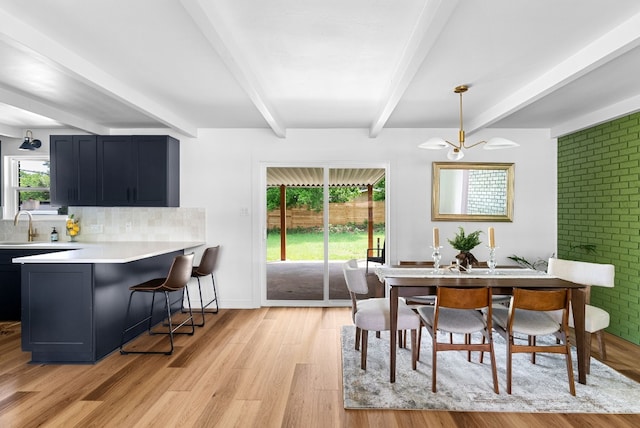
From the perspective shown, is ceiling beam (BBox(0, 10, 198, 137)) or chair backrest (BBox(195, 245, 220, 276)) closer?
ceiling beam (BBox(0, 10, 198, 137))

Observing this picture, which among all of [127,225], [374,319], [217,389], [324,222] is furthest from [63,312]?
[324,222]

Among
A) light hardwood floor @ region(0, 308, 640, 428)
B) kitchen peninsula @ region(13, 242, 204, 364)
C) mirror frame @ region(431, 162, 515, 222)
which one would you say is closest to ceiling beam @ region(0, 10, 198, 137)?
kitchen peninsula @ region(13, 242, 204, 364)

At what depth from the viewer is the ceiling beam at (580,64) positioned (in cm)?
216

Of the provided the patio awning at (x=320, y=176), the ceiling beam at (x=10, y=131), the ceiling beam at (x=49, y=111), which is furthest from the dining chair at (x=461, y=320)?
the ceiling beam at (x=10, y=131)

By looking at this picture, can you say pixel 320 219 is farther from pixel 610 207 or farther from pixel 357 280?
pixel 610 207

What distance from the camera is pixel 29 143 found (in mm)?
4570

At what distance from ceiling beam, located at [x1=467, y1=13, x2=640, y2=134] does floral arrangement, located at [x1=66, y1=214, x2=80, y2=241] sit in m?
5.32

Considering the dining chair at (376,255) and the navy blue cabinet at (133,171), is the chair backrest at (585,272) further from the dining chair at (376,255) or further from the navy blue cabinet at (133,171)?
the navy blue cabinet at (133,171)

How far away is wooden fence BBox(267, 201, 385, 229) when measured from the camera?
16.4 feet

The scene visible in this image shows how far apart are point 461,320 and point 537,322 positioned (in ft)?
1.86

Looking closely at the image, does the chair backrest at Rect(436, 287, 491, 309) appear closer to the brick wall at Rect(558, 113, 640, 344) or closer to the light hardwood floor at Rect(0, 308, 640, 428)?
the light hardwood floor at Rect(0, 308, 640, 428)

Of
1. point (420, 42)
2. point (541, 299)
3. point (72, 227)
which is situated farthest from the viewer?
point (72, 227)

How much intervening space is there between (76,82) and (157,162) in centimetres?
146

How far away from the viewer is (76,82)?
10.3 feet
